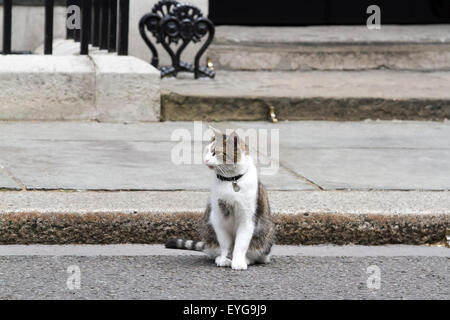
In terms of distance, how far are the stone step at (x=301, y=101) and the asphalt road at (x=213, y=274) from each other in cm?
315

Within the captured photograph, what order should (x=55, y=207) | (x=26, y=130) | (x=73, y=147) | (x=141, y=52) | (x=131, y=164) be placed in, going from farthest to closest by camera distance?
(x=141, y=52)
(x=26, y=130)
(x=73, y=147)
(x=131, y=164)
(x=55, y=207)

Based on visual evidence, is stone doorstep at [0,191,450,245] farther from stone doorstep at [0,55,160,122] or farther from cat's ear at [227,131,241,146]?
stone doorstep at [0,55,160,122]

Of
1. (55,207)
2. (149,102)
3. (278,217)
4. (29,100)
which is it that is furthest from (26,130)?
(278,217)

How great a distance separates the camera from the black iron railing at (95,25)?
7.89 meters

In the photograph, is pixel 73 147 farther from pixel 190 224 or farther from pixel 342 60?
pixel 342 60

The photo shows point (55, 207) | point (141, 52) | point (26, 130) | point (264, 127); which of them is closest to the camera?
point (55, 207)

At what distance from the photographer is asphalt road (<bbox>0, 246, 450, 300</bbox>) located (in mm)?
3990

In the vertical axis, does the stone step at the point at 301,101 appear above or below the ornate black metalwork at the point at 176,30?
below

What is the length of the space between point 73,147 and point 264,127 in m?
1.80

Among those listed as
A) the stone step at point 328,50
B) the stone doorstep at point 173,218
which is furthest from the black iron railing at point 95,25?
the stone doorstep at point 173,218

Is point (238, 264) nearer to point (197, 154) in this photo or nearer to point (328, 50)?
point (197, 154)

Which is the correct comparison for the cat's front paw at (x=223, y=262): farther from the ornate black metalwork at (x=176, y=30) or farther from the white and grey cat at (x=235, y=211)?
the ornate black metalwork at (x=176, y=30)

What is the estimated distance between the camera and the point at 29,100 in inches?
297

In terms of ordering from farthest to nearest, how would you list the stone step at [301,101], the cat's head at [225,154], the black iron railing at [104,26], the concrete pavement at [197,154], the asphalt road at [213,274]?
the black iron railing at [104,26]
the stone step at [301,101]
the concrete pavement at [197,154]
the cat's head at [225,154]
the asphalt road at [213,274]
